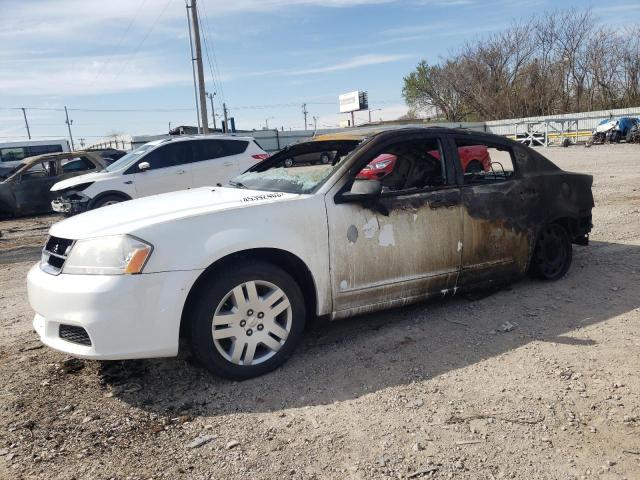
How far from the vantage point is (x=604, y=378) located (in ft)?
10.2

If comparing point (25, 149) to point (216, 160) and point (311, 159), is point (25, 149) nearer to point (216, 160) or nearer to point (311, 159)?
point (216, 160)

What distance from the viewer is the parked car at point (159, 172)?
390 inches

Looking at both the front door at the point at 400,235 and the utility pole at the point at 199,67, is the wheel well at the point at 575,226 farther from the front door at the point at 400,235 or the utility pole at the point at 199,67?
the utility pole at the point at 199,67

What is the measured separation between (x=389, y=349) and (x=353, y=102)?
79567 millimetres

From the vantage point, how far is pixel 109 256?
9.89ft

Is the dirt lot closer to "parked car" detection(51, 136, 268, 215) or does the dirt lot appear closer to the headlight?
the headlight

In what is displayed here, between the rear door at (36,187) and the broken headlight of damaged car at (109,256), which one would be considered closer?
the broken headlight of damaged car at (109,256)

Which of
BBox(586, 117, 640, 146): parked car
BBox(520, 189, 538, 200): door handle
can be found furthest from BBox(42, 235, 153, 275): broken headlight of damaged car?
BBox(586, 117, 640, 146): parked car

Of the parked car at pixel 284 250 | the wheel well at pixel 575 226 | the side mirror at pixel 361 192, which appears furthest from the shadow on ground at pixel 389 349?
the side mirror at pixel 361 192

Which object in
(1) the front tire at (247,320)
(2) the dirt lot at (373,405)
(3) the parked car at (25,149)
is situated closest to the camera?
(2) the dirt lot at (373,405)

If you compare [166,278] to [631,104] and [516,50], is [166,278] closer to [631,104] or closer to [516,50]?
[631,104]

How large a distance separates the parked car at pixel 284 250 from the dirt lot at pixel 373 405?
0.32 meters

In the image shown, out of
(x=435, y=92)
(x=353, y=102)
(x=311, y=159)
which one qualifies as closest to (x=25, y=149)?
(x=311, y=159)

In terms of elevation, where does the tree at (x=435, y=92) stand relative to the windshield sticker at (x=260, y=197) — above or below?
above
